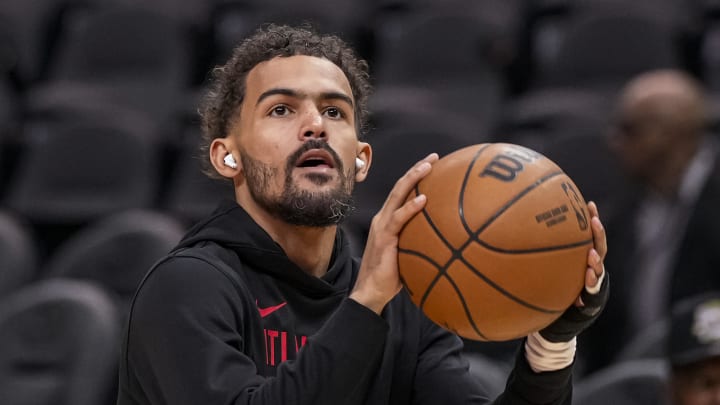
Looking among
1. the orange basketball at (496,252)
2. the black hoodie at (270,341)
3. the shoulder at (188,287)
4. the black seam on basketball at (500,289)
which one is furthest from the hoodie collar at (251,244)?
the black seam on basketball at (500,289)

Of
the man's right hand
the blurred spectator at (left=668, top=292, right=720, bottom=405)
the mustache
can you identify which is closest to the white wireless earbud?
the mustache

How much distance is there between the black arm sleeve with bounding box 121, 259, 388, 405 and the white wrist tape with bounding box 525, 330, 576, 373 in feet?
1.23

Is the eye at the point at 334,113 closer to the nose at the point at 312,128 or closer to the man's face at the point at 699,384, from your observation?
the nose at the point at 312,128

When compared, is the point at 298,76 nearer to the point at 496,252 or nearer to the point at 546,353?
the point at 496,252

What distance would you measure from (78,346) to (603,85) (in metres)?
3.33

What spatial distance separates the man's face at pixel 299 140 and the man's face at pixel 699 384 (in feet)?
5.19

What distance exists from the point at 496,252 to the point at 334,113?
61 cm

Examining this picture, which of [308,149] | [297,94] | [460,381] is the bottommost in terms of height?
[460,381]

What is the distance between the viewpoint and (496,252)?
92.2 inches

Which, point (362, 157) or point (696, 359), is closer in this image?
point (362, 157)

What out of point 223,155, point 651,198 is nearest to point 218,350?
point 223,155

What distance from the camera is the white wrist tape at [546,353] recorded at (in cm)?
254

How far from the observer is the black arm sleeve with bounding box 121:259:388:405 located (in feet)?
7.51

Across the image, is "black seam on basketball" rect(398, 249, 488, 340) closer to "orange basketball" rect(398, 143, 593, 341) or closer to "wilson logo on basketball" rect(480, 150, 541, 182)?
"orange basketball" rect(398, 143, 593, 341)
